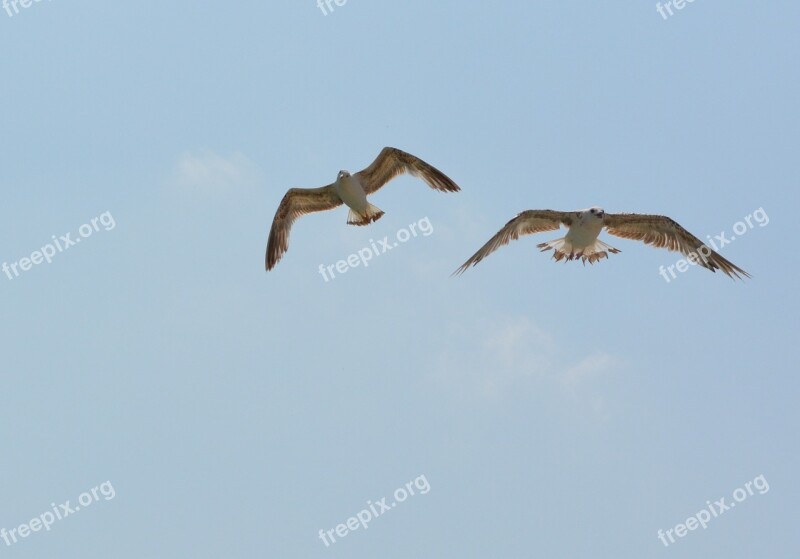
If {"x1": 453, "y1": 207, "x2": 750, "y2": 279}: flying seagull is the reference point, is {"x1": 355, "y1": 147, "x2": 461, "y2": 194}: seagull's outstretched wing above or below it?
above

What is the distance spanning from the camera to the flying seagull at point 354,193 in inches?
885

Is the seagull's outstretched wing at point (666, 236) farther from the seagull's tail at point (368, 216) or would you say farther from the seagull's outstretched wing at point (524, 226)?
the seagull's tail at point (368, 216)

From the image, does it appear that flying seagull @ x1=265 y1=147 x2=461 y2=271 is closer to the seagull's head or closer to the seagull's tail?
the seagull's tail

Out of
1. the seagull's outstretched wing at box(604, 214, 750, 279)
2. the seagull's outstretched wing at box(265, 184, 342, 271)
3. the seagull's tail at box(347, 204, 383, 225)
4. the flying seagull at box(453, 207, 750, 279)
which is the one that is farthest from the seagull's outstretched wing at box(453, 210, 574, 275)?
the seagull's outstretched wing at box(265, 184, 342, 271)

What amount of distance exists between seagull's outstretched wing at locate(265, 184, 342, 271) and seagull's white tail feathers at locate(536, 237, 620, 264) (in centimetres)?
538

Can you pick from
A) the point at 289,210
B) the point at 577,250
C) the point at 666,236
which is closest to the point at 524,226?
the point at 577,250

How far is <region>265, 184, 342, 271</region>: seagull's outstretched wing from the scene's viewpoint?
23.8 metres

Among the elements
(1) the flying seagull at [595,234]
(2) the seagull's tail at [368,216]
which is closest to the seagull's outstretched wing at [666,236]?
(1) the flying seagull at [595,234]

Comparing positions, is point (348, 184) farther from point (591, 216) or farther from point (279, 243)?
point (591, 216)

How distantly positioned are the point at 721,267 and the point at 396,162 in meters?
7.57

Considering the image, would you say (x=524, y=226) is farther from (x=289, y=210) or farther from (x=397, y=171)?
(x=289, y=210)

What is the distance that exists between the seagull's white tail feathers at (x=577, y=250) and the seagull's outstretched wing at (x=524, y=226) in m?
0.46

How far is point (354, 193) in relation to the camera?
74.5ft

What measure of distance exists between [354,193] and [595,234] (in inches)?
218
